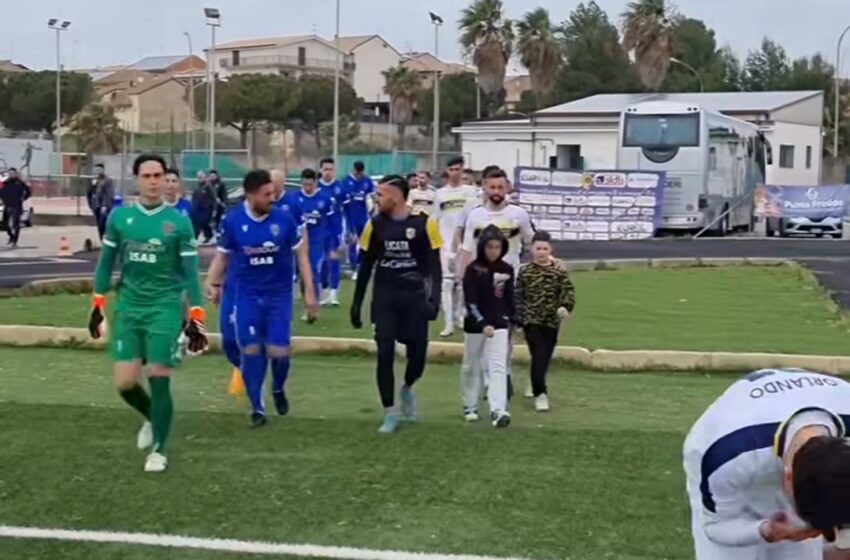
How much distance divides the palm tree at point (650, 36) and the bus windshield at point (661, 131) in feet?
102

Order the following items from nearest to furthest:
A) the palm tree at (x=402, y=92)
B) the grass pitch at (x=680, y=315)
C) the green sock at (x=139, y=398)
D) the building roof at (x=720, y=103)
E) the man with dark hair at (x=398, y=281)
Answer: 1. the green sock at (x=139, y=398)
2. the man with dark hair at (x=398, y=281)
3. the grass pitch at (x=680, y=315)
4. the building roof at (x=720, y=103)
5. the palm tree at (x=402, y=92)

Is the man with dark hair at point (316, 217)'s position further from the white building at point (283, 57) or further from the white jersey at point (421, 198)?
the white building at point (283, 57)

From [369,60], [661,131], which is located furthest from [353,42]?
[661,131]

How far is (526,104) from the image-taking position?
9650 centimetres

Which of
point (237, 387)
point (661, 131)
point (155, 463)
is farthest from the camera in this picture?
point (661, 131)

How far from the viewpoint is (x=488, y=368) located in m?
9.80

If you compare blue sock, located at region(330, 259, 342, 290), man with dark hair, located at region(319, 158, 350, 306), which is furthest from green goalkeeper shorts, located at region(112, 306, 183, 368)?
blue sock, located at region(330, 259, 342, 290)

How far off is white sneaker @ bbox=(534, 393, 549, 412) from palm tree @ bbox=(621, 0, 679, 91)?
6020 cm

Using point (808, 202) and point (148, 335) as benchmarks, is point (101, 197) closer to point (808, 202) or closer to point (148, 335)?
point (808, 202)

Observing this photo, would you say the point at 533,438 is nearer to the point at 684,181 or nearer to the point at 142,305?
the point at 142,305

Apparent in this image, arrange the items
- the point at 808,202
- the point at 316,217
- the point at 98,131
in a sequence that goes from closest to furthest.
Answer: the point at 316,217, the point at 808,202, the point at 98,131

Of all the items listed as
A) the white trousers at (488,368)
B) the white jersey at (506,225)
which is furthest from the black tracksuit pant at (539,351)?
the white jersey at (506,225)

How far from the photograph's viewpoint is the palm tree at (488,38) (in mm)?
72750

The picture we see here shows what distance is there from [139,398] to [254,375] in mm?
1278
